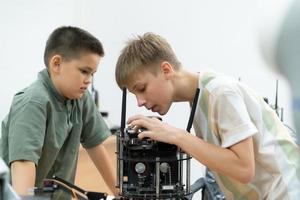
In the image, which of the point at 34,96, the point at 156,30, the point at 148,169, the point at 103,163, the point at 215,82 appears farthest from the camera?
the point at 156,30

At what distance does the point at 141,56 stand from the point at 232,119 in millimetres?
304

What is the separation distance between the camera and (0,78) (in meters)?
2.86

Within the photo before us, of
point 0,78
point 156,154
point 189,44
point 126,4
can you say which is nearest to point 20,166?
point 156,154

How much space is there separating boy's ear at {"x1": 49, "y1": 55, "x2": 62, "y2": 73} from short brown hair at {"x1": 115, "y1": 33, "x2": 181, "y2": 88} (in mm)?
266

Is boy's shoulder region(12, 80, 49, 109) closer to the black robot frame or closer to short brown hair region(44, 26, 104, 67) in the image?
short brown hair region(44, 26, 104, 67)

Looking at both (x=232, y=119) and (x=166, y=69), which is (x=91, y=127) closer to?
(x=166, y=69)

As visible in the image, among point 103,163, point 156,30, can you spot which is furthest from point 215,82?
point 156,30

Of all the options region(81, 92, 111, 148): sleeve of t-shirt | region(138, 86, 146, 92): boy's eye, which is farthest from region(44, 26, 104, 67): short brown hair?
region(138, 86, 146, 92): boy's eye

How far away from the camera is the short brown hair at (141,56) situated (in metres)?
1.20

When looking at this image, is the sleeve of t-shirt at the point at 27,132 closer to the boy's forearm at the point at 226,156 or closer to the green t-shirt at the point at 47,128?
the green t-shirt at the point at 47,128

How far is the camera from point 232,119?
3.54 feet

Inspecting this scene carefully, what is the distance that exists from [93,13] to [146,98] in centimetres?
241

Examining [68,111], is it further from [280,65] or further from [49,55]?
[280,65]

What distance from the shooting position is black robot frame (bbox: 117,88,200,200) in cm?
100
